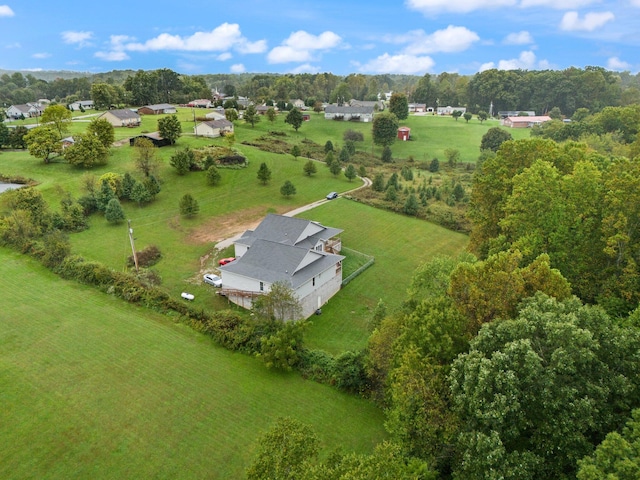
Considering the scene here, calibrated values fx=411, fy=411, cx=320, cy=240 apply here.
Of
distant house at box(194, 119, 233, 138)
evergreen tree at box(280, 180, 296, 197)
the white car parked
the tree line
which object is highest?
the tree line

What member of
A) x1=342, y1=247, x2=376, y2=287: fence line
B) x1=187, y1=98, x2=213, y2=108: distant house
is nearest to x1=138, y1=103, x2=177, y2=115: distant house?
x1=187, y1=98, x2=213, y2=108: distant house

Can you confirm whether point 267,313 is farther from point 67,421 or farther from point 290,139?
point 290,139

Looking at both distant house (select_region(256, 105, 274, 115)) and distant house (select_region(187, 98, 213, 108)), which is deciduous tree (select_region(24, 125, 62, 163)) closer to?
distant house (select_region(256, 105, 274, 115))

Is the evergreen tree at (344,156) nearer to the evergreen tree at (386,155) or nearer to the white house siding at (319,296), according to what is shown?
the evergreen tree at (386,155)

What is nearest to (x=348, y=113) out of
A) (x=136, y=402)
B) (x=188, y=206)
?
(x=188, y=206)

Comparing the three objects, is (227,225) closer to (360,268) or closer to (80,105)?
(360,268)

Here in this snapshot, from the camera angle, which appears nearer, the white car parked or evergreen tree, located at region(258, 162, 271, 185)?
the white car parked
